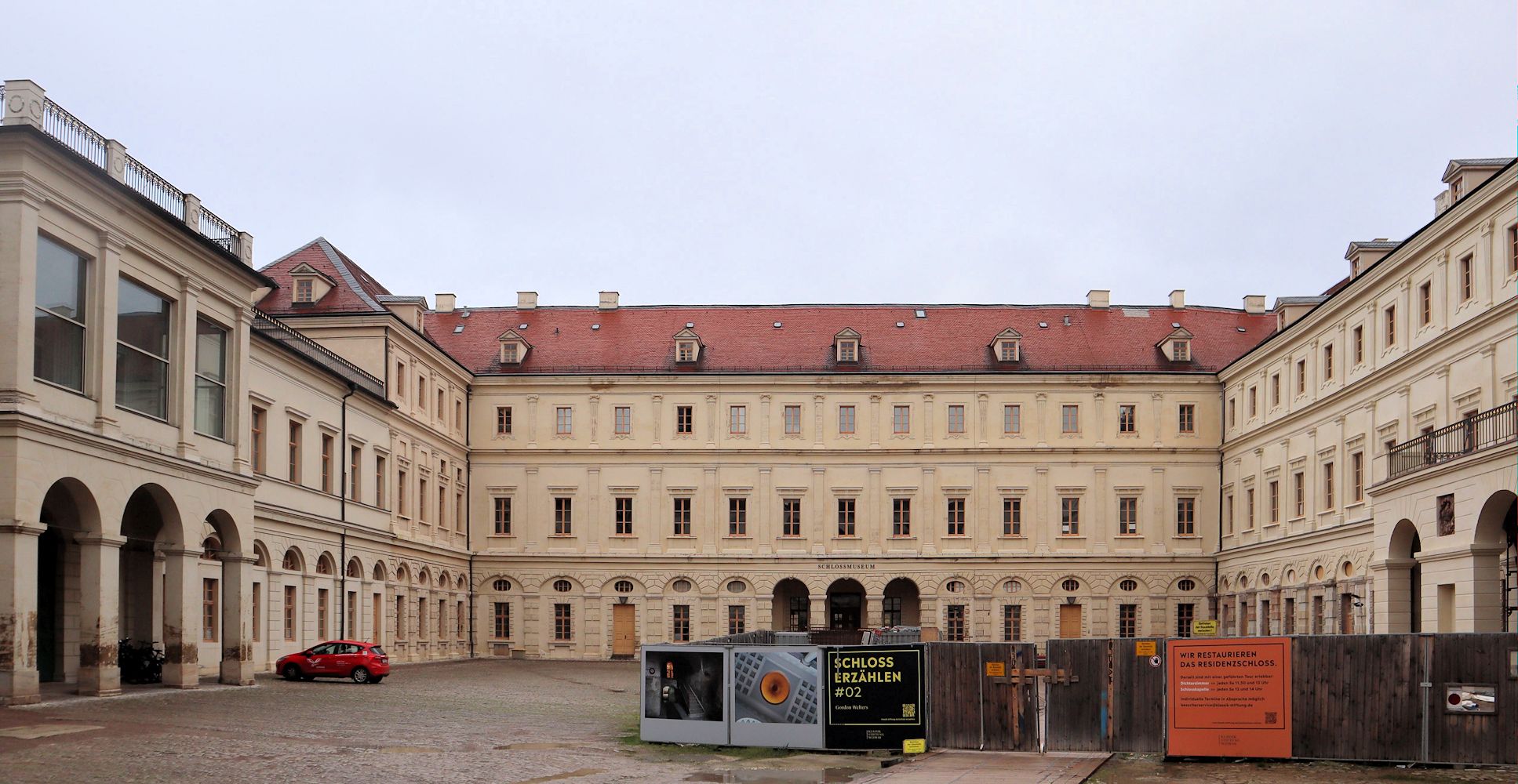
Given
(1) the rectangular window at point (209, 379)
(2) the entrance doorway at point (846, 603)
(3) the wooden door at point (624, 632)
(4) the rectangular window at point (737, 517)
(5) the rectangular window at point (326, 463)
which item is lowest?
(3) the wooden door at point (624, 632)

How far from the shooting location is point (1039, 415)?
65688mm

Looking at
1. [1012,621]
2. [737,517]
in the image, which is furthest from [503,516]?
[1012,621]

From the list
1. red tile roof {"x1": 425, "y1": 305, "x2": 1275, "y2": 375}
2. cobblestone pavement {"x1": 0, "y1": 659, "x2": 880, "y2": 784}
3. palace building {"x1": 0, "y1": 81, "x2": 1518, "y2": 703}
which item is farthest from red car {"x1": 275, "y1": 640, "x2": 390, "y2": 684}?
red tile roof {"x1": 425, "y1": 305, "x2": 1275, "y2": 375}

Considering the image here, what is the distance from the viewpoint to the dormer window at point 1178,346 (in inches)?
2601

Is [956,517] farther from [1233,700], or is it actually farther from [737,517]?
[1233,700]

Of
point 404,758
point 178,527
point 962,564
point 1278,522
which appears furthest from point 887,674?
point 962,564

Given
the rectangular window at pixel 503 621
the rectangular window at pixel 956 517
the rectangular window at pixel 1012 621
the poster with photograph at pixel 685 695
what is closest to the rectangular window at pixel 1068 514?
the rectangular window at pixel 1012 621

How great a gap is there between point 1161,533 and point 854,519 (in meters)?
13.3

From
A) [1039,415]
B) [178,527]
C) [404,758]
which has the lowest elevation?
[404,758]

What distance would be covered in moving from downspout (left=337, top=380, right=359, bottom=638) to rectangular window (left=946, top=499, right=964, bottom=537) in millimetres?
27202

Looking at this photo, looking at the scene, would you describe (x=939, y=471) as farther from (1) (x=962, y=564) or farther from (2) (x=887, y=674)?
(2) (x=887, y=674)

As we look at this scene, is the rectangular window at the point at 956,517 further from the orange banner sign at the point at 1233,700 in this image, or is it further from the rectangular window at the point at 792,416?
the orange banner sign at the point at 1233,700

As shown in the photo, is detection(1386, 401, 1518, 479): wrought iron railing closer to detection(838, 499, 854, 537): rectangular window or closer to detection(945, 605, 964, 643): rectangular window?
detection(945, 605, 964, 643): rectangular window

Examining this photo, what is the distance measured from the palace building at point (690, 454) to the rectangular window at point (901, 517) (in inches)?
10.3
